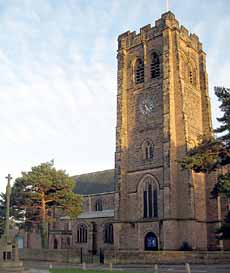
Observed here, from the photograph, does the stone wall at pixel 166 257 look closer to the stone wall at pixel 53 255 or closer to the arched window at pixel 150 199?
the stone wall at pixel 53 255

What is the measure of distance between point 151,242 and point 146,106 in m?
15.7

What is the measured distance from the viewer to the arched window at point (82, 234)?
56594 mm

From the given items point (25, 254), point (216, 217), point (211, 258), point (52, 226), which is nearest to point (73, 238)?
point (52, 226)

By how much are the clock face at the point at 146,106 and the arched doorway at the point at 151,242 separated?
1387 cm

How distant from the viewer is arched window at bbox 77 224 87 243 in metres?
56.6

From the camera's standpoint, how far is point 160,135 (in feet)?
147

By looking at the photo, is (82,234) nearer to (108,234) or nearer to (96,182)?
(108,234)

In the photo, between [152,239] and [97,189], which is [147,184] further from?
[97,189]

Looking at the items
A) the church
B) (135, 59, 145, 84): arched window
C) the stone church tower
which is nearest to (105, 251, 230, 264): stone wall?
the church

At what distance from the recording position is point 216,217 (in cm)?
4328

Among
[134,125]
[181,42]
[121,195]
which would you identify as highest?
[181,42]

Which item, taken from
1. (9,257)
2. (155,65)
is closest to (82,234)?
(155,65)

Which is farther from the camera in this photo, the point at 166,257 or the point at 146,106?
the point at 146,106

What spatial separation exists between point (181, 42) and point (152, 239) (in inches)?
934
